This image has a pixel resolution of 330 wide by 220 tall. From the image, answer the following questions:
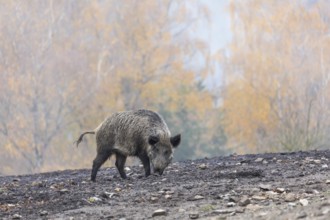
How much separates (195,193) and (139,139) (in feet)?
9.65

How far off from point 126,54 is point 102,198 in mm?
37405

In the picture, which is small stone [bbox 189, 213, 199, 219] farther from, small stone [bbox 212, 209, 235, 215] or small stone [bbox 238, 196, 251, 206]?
small stone [bbox 238, 196, 251, 206]

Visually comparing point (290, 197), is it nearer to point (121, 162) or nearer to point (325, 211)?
point (325, 211)

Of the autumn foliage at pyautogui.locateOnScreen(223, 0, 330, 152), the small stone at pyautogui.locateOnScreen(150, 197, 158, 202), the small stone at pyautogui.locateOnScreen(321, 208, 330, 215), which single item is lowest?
the small stone at pyautogui.locateOnScreen(150, 197, 158, 202)

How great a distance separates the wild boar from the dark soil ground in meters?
0.33

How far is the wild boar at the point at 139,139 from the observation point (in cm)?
1275

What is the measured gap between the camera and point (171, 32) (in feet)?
162

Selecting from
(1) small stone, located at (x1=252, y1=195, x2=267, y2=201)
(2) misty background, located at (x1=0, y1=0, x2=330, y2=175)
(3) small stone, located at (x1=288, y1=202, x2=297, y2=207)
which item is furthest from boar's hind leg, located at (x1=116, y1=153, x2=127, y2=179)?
(2) misty background, located at (x1=0, y1=0, x2=330, y2=175)

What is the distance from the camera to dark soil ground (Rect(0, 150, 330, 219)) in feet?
27.2

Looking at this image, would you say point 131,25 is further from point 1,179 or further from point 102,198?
→ point 102,198

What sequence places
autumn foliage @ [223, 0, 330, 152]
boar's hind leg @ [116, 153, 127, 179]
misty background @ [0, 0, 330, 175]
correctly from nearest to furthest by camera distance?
1. boar's hind leg @ [116, 153, 127, 179]
2. autumn foliage @ [223, 0, 330, 152]
3. misty background @ [0, 0, 330, 175]

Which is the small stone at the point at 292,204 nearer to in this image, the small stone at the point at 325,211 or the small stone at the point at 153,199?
the small stone at the point at 325,211

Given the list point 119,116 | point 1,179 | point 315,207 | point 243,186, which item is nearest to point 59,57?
point 1,179

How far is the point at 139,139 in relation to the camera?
42.4ft
